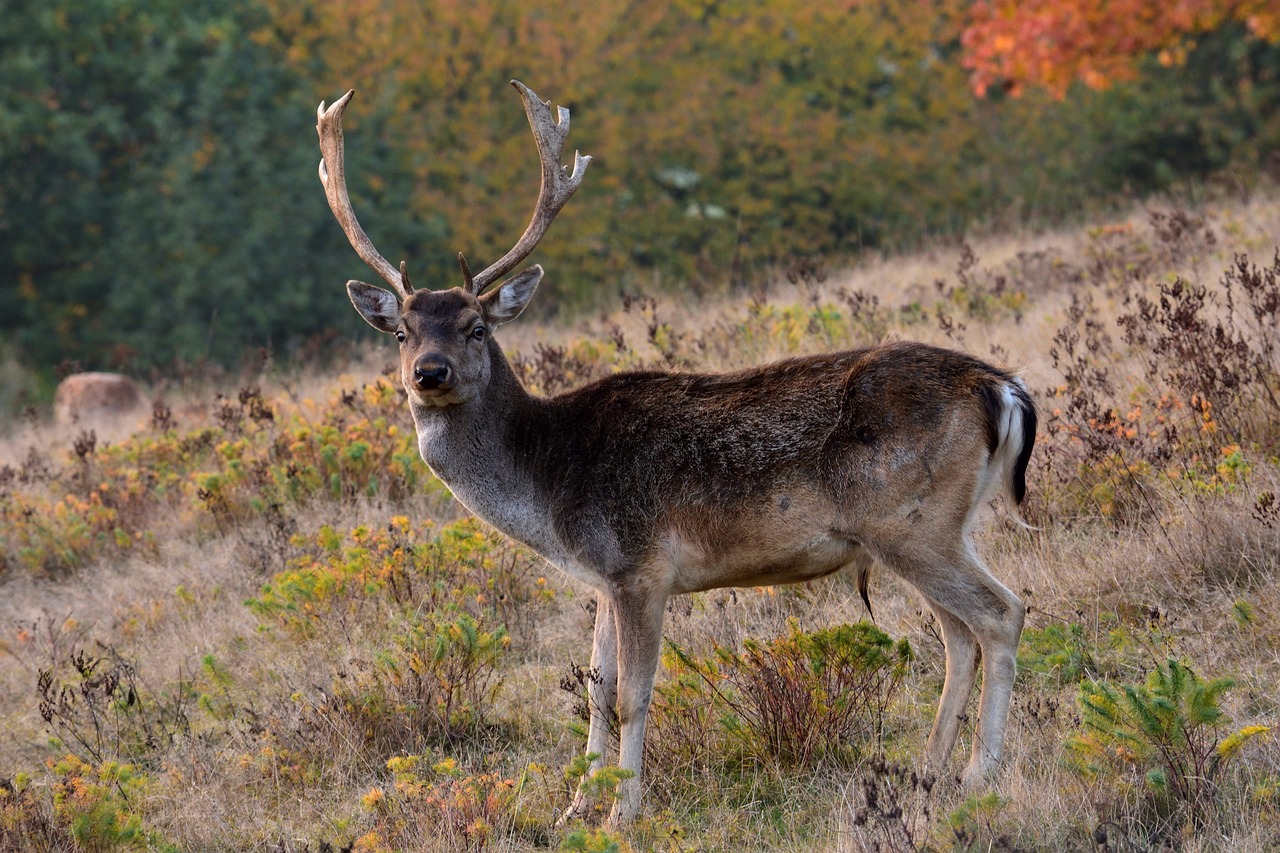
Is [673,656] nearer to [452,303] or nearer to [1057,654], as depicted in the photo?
[1057,654]

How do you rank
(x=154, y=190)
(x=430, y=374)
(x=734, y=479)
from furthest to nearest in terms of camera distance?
(x=154, y=190)
(x=430, y=374)
(x=734, y=479)

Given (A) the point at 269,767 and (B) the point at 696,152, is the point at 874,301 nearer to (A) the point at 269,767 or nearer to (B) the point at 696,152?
(A) the point at 269,767

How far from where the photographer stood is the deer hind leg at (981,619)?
15.7 ft

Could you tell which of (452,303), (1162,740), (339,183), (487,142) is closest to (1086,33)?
(487,142)

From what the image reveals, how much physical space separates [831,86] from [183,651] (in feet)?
54.6

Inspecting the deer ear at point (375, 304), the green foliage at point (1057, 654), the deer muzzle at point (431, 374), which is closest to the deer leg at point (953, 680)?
the green foliage at point (1057, 654)

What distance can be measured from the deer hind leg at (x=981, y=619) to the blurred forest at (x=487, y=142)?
13.8m

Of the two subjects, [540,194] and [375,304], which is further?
[540,194]

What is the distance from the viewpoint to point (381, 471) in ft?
28.2

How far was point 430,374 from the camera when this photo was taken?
520cm

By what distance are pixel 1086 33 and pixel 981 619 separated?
44.6 ft

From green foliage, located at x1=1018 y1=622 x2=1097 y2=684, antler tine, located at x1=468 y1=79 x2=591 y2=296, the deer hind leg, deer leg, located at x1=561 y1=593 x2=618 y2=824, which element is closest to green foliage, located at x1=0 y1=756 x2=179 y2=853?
deer leg, located at x1=561 y1=593 x2=618 y2=824

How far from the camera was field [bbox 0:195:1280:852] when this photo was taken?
4.45 m

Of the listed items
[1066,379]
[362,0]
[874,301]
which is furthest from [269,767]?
[362,0]
